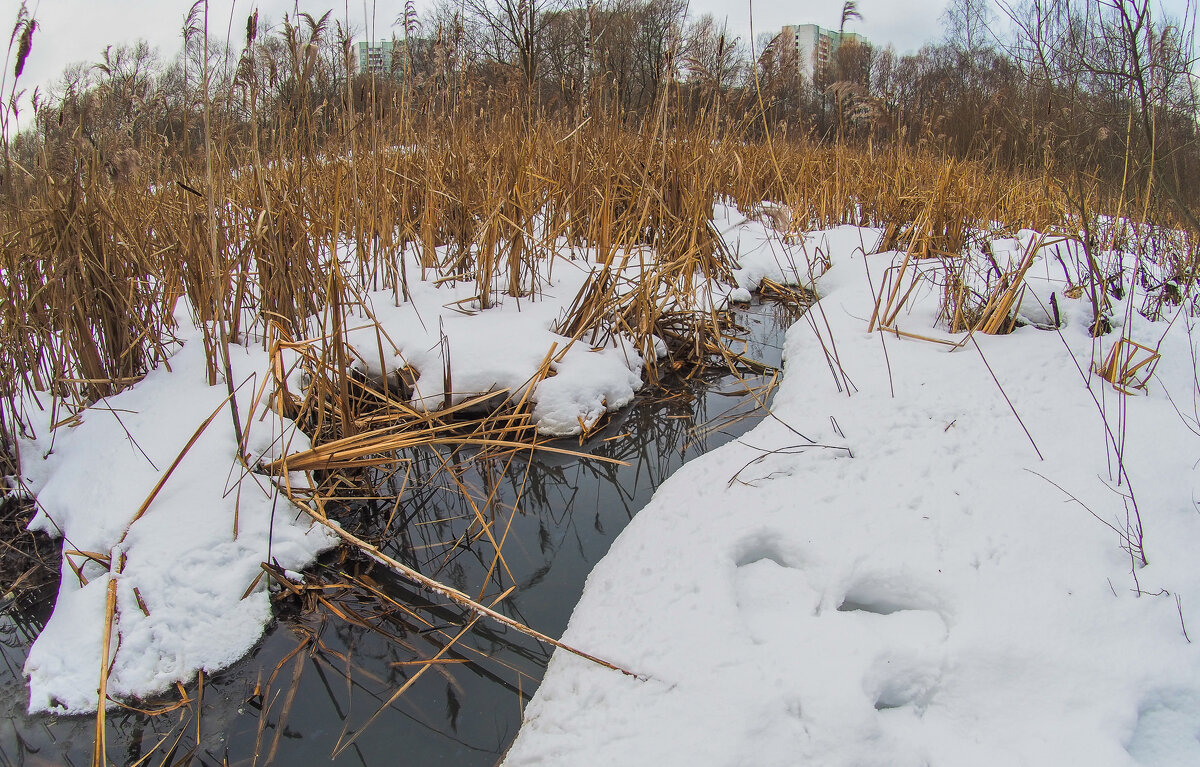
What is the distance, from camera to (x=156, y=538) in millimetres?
1357

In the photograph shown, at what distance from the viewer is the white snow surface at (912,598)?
989 millimetres

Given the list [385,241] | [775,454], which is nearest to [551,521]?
[775,454]

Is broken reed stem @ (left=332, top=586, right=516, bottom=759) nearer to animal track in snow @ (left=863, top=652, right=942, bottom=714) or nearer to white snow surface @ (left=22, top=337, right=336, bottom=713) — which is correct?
white snow surface @ (left=22, top=337, right=336, bottom=713)

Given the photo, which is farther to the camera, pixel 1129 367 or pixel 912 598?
pixel 1129 367

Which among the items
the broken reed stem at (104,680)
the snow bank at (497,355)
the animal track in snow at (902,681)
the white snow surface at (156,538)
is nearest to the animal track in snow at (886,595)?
the animal track in snow at (902,681)

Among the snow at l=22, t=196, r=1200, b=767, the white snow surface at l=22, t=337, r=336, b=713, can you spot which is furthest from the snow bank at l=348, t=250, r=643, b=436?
the white snow surface at l=22, t=337, r=336, b=713

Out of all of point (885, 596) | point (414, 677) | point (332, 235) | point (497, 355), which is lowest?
point (414, 677)

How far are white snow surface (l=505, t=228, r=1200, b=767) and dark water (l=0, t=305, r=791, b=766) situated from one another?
0.12m

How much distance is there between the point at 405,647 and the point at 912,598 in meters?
1.02

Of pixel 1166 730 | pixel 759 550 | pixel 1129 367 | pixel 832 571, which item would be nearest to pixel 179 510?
pixel 759 550

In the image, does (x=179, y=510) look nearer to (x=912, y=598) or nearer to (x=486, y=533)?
(x=486, y=533)

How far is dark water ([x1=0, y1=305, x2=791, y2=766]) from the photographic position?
1069 mm

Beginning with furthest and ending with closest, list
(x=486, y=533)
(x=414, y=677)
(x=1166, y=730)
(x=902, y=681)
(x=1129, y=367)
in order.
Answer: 1. (x=1129, y=367)
2. (x=486, y=533)
3. (x=414, y=677)
4. (x=902, y=681)
5. (x=1166, y=730)

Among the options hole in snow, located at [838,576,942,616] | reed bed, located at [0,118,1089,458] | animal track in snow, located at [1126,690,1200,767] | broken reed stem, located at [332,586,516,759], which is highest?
reed bed, located at [0,118,1089,458]
